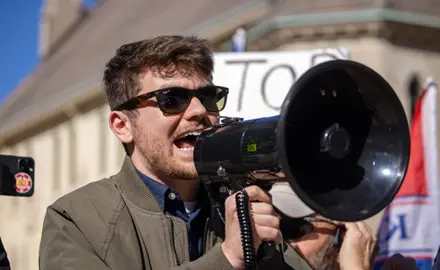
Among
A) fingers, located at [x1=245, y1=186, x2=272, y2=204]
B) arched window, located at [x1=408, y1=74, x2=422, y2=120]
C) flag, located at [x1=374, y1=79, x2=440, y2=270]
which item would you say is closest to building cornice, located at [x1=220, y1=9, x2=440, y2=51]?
arched window, located at [x1=408, y1=74, x2=422, y2=120]

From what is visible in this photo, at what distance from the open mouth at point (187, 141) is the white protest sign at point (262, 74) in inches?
116

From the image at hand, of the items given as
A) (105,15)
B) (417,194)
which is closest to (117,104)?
(417,194)

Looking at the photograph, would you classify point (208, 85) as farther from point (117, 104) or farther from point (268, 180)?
point (268, 180)

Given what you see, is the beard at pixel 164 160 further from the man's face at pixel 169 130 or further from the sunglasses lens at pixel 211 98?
the sunglasses lens at pixel 211 98

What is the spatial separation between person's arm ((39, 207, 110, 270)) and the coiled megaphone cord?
1.32 ft

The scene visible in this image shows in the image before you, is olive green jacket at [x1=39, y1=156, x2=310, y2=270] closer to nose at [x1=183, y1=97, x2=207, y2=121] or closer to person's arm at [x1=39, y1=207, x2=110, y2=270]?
person's arm at [x1=39, y1=207, x2=110, y2=270]

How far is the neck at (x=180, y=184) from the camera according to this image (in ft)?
9.87

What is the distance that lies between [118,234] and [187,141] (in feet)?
1.24

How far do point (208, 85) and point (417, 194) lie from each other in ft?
11.2

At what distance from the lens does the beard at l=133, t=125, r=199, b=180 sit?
2918 millimetres

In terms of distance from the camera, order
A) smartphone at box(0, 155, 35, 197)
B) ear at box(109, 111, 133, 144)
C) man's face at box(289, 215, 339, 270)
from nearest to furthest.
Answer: ear at box(109, 111, 133, 144) < smartphone at box(0, 155, 35, 197) < man's face at box(289, 215, 339, 270)

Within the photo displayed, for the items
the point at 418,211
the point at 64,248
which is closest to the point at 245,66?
the point at 418,211

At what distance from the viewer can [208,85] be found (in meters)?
3.04

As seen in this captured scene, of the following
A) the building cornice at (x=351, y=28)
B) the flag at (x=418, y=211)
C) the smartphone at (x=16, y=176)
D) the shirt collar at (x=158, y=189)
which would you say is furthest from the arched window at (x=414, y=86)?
the shirt collar at (x=158, y=189)
